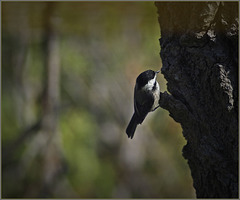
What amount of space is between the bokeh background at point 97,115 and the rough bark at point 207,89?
21.0ft

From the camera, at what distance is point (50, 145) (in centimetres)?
734

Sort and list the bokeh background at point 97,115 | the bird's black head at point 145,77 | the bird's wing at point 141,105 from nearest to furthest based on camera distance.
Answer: the bird's black head at point 145,77 → the bird's wing at point 141,105 → the bokeh background at point 97,115

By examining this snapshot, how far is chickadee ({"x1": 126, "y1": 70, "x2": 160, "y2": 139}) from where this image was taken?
429 cm

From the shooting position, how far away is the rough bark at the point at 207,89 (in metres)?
2.31

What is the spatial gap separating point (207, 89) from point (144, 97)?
218 centimetres

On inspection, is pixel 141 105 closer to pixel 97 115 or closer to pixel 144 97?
pixel 144 97

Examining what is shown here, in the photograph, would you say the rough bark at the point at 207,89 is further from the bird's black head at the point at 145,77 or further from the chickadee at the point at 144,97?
the chickadee at the point at 144,97

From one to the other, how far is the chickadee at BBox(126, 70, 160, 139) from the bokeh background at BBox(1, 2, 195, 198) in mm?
4497

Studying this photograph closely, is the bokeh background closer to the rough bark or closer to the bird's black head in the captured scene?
the bird's black head

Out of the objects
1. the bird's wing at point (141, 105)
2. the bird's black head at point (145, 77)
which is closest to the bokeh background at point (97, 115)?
the bird's wing at point (141, 105)

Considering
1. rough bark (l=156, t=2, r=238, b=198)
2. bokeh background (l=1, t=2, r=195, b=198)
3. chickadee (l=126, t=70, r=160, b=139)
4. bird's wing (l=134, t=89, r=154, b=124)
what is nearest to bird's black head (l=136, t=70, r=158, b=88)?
chickadee (l=126, t=70, r=160, b=139)

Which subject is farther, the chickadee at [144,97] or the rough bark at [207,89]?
the chickadee at [144,97]

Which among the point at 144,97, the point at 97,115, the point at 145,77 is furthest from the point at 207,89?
the point at 97,115

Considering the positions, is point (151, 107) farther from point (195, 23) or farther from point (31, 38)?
point (31, 38)
